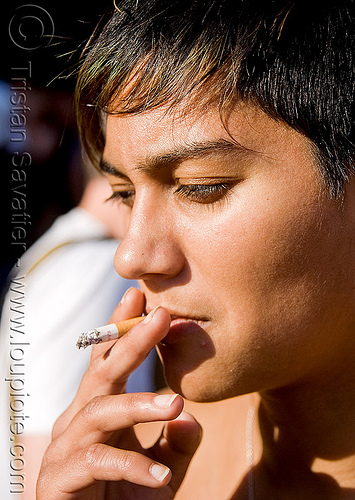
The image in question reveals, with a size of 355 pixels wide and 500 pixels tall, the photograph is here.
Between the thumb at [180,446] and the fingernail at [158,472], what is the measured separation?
0.82ft

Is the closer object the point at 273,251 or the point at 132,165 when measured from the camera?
the point at 273,251

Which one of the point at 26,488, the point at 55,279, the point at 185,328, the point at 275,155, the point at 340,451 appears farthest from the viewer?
the point at 55,279

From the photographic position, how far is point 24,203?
3537 millimetres

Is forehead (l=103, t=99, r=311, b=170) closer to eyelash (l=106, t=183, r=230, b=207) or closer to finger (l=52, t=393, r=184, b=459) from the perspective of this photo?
eyelash (l=106, t=183, r=230, b=207)

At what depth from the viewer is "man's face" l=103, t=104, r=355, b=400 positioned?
137 cm

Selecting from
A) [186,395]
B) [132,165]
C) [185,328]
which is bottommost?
[186,395]

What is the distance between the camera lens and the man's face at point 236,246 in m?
1.37

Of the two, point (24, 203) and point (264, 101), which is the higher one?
point (264, 101)

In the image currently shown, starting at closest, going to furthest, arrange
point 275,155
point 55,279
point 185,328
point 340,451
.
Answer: point 275,155 < point 185,328 < point 340,451 < point 55,279

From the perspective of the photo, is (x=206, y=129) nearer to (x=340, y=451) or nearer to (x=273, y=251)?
(x=273, y=251)

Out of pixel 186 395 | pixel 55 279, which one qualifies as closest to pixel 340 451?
pixel 186 395

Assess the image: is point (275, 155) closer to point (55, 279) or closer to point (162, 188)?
point (162, 188)

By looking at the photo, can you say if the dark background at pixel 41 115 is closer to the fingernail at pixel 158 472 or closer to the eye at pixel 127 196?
the eye at pixel 127 196

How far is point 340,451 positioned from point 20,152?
2.67 meters
